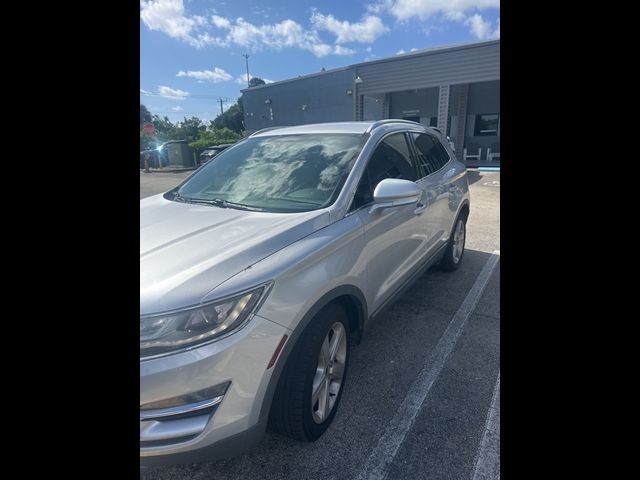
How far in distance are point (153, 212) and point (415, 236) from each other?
82.5 inches

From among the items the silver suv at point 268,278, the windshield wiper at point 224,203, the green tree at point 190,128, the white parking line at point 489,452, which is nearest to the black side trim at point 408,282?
the silver suv at point 268,278

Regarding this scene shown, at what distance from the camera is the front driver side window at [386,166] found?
2613 millimetres

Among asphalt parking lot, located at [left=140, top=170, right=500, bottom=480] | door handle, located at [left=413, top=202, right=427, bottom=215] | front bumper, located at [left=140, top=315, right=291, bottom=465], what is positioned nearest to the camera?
front bumper, located at [left=140, top=315, right=291, bottom=465]

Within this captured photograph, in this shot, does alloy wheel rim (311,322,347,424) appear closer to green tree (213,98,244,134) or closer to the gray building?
the gray building

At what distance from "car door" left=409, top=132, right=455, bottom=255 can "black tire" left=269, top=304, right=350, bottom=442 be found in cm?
180

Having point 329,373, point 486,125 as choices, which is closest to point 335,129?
point 329,373

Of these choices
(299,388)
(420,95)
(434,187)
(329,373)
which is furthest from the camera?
(420,95)

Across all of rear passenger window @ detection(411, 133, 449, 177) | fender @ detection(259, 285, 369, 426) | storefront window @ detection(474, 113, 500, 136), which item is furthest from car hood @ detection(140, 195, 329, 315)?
storefront window @ detection(474, 113, 500, 136)

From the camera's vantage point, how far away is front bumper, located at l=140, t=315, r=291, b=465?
4.96ft

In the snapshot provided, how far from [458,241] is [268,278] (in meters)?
3.66

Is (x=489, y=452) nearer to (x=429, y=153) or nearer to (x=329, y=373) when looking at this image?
(x=329, y=373)

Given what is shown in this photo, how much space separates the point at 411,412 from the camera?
2.40 meters

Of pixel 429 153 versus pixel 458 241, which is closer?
pixel 429 153

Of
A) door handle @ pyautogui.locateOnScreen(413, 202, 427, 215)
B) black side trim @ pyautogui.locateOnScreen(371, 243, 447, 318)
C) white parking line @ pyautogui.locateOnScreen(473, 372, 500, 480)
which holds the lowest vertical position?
white parking line @ pyautogui.locateOnScreen(473, 372, 500, 480)
